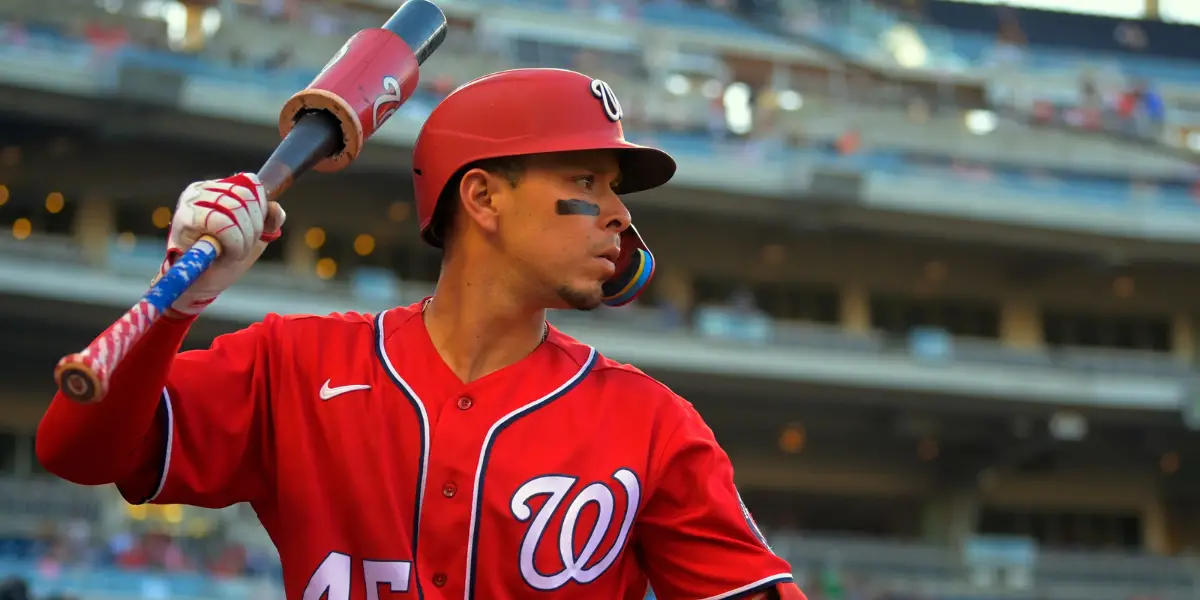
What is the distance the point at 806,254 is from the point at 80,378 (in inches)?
985

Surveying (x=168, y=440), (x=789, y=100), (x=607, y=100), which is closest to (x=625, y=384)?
(x=607, y=100)

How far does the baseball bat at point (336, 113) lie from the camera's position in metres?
2.39

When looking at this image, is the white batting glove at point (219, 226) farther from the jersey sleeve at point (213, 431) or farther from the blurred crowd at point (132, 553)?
the blurred crowd at point (132, 553)

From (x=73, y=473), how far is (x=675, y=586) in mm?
1129

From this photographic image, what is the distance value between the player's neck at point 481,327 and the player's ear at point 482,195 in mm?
110

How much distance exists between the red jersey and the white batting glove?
0.93 ft

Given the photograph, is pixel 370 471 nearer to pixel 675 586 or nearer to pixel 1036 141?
pixel 675 586

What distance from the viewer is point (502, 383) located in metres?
2.96

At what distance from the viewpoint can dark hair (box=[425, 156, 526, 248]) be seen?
9.74 ft

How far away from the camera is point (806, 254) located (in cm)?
2680

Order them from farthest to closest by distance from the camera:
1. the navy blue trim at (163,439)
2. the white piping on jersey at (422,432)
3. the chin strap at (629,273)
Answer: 1. the chin strap at (629,273)
2. the white piping on jersey at (422,432)
3. the navy blue trim at (163,439)

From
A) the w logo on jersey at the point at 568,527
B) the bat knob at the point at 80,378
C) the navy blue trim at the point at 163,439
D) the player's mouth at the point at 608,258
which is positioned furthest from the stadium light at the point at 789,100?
the bat knob at the point at 80,378

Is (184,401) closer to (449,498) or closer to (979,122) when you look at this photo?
(449,498)

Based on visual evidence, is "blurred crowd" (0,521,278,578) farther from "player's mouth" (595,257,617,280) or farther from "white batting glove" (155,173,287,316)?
"white batting glove" (155,173,287,316)
